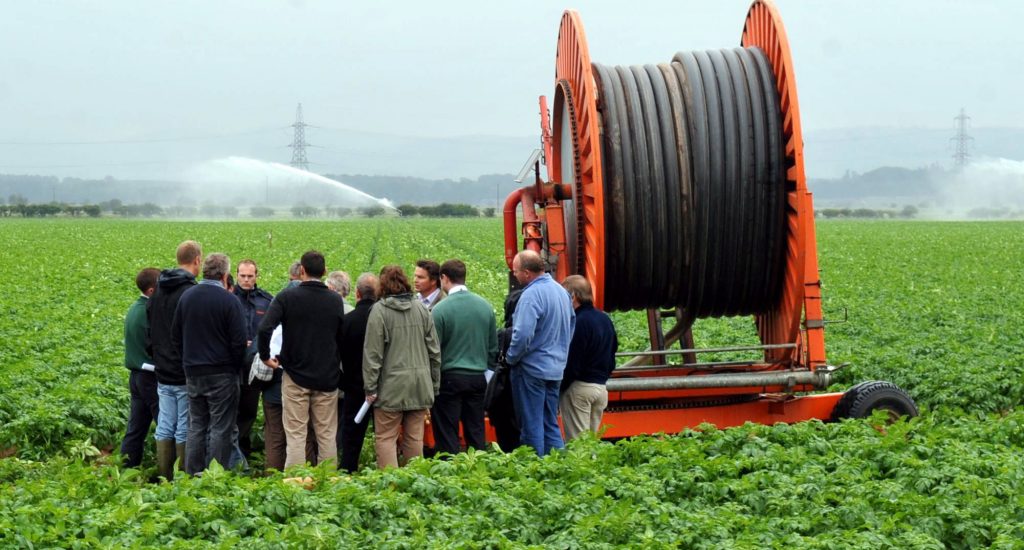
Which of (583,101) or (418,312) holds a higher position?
(583,101)

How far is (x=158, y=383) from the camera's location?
29.4ft

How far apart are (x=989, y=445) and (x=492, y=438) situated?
11.4ft

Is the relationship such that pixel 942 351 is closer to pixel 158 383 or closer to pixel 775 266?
pixel 775 266

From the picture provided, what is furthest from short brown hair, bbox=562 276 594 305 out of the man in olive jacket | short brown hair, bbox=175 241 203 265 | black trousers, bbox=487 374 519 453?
short brown hair, bbox=175 241 203 265

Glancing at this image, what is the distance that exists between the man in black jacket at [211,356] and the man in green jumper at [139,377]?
1.89 ft

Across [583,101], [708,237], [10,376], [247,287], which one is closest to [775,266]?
[708,237]

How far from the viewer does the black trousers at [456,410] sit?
28.5ft

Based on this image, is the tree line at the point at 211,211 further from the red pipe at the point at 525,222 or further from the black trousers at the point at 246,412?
the red pipe at the point at 525,222

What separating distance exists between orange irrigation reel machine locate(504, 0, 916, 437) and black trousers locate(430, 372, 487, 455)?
1080 millimetres

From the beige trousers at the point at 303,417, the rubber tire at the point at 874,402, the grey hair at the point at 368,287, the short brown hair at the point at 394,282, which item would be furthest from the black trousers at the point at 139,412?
the rubber tire at the point at 874,402

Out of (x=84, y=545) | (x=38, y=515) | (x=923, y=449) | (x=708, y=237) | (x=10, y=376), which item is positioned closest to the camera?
(x=84, y=545)

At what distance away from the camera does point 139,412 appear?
9180mm

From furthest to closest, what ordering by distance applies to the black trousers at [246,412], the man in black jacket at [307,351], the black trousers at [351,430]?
the black trousers at [246,412] < the black trousers at [351,430] < the man in black jacket at [307,351]

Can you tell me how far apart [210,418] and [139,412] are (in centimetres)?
87
